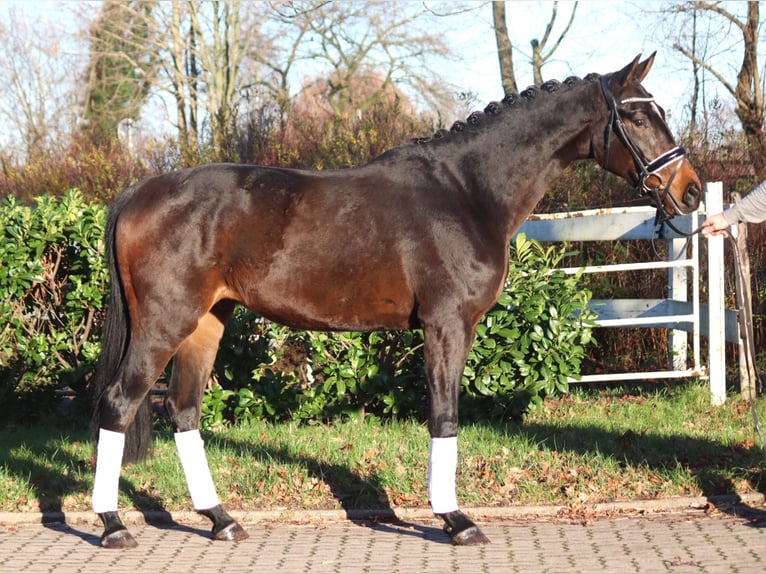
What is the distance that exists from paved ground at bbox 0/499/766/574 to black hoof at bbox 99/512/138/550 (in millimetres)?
61

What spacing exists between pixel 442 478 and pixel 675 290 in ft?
15.9

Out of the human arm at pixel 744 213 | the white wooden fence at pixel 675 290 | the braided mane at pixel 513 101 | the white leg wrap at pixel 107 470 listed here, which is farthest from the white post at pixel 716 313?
the white leg wrap at pixel 107 470

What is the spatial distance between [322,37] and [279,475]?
874 inches

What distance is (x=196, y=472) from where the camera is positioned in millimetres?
5246

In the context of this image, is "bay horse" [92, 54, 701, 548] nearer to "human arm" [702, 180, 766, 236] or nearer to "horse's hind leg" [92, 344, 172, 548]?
"horse's hind leg" [92, 344, 172, 548]

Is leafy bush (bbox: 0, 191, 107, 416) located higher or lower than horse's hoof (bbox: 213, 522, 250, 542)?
higher

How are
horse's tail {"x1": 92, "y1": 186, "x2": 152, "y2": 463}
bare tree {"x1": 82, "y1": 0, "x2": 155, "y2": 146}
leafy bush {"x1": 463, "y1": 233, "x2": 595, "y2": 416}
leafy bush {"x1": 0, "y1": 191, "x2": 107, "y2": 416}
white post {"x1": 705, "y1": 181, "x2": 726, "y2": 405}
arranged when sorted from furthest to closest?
bare tree {"x1": 82, "y1": 0, "x2": 155, "y2": 146}, white post {"x1": 705, "y1": 181, "x2": 726, "y2": 405}, leafy bush {"x1": 0, "y1": 191, "x2": 107, "y2": 416}, leafy bush {"x1": 463, "y1": 233, "x2": 595, "y2": 416}, horse's tail {"x1": 92, "y1": 186, "x2": 152, "y2": 463}

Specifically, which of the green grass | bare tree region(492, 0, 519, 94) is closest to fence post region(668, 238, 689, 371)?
the green grass

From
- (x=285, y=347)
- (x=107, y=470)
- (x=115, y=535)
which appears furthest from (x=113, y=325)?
(x=285, y=347)

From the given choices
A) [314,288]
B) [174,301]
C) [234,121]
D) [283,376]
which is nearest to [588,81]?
[314,288]

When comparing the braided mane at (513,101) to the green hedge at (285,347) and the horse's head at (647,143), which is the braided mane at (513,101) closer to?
the horse's head at (647,143)

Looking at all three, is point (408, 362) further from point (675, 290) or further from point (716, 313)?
point (675, 290)

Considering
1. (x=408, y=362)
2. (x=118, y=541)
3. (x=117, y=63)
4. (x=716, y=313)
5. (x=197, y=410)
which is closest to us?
(x=118, y=541)

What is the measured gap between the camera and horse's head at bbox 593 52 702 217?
502cm
